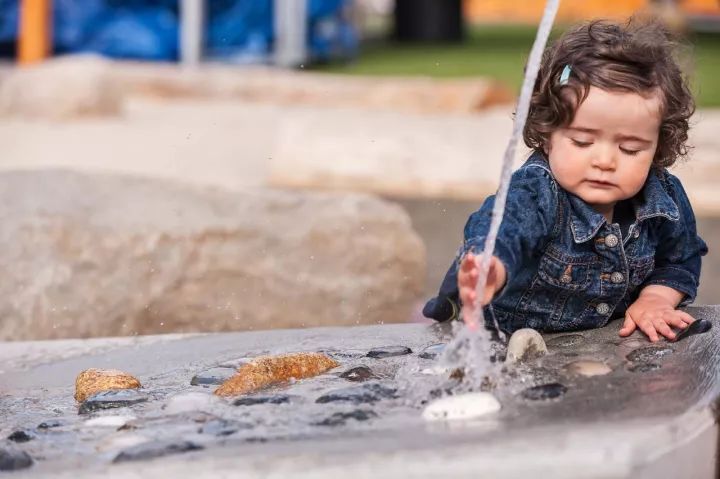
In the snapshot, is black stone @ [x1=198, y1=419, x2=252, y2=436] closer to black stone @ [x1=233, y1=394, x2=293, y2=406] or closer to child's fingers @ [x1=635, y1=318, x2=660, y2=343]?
black stone @ [x1=233, y1=394, x2=293, y2=406]

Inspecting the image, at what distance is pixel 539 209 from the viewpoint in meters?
2.67

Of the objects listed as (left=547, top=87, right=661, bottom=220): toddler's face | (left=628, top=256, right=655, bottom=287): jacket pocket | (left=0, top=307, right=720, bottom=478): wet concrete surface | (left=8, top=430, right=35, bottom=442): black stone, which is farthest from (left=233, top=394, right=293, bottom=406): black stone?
(left=628, top=256, right=655, bottom=287): jacket pocket

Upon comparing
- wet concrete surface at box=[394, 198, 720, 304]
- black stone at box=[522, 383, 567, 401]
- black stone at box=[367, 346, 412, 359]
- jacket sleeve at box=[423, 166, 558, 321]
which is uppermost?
jacket sleeve at box=[423, 166, 558, 321]

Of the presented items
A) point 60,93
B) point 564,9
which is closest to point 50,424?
point 60,93

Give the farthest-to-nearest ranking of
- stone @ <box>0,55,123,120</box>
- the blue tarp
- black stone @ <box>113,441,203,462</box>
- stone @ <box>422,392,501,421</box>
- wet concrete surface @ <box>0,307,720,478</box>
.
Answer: the blue tarp, stone @ <box>0,55,123,120</box>, stone @ <box>422,392,501,421</box>, black stone @ <box>113,441,203,462</box>, wet concrete surface @ <box>0,307,720,478</box>

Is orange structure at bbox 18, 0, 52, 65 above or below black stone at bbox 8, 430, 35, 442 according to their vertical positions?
above

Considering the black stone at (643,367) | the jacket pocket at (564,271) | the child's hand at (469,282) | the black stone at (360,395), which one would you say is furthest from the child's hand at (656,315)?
the black stone at (360,395)

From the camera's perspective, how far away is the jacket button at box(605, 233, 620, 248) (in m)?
2.73

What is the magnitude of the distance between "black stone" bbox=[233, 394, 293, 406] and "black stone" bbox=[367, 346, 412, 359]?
1.34 feet

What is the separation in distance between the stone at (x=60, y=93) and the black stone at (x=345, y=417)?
668 centimetres

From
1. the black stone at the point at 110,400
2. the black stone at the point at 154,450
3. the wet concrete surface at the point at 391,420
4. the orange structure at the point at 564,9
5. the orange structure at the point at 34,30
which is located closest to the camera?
the wet concrete surface at the point at 391,420

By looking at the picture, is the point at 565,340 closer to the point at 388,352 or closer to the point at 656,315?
the point at 656,315

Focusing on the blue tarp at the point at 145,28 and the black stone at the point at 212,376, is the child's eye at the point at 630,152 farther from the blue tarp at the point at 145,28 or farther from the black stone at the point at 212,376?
the blue tarp at the point at 145,28

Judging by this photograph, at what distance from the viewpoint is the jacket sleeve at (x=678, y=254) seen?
2889 millimetres
